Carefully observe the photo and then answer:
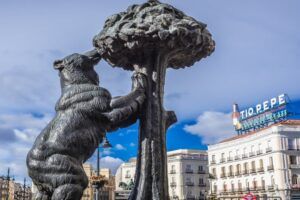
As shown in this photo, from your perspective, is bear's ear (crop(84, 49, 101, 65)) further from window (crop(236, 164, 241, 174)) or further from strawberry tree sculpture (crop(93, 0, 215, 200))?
window (crop(236, 164, 241, 174))

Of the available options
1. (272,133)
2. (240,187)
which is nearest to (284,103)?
(272,133)

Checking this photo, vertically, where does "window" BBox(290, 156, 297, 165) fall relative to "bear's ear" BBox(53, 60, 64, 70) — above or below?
above

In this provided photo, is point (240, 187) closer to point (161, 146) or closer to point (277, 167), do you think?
point (277, 167)

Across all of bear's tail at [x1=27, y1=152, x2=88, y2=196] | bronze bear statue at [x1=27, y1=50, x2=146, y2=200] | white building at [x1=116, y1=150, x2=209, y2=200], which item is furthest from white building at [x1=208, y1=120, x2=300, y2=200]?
bear's tail at [x1=27, y1=152, x2=88, y2=196]

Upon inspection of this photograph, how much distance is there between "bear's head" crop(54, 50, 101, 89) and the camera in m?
5.91

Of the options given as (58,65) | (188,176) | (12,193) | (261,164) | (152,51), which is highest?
(261,164)

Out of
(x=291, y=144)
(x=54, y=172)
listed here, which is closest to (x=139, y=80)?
(x=54, y=172)

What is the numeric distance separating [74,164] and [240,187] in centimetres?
5419

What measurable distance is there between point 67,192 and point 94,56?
1983mm

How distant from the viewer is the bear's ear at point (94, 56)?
6.16 metres

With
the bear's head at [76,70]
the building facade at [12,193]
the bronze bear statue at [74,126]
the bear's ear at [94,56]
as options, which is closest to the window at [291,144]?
the building facade at [12,193]

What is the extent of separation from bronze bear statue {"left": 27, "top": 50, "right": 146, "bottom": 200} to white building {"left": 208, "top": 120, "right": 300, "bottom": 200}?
44.3 meters

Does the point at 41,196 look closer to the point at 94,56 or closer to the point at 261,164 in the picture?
the point at 94,56

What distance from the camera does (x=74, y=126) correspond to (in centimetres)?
550
